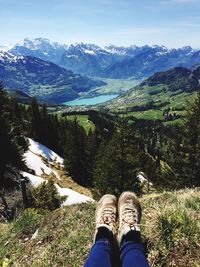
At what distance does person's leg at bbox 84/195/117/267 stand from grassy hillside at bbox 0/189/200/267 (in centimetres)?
77

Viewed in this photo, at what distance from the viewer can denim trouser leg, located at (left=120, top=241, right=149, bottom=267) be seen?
454 centimetres

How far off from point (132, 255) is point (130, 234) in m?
0.94

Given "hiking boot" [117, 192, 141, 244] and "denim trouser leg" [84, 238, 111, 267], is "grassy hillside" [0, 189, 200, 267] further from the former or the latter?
"denim trouser leg" [84, 238, 111, 267]

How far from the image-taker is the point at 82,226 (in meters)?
8.84

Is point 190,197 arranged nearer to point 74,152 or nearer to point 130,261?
point 130,261

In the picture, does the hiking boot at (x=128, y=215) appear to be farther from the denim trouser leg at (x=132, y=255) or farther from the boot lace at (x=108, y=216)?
the denim trouser leg at (x=132, y=255)

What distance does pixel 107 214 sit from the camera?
6953mm

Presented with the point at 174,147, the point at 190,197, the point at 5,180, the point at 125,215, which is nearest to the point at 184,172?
the point at 174,147

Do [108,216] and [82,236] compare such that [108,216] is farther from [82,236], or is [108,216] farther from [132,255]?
[132,255]

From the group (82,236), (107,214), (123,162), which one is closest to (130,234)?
(107,214)

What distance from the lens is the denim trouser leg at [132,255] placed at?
4.54 meters

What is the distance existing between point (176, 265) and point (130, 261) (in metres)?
1.48

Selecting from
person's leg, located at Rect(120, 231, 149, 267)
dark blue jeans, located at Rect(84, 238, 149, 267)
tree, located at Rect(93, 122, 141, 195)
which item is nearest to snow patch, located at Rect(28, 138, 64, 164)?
tree, located at Rect(93, 122, 141, 195)

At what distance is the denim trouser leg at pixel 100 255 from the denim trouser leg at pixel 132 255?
0.80 ft
